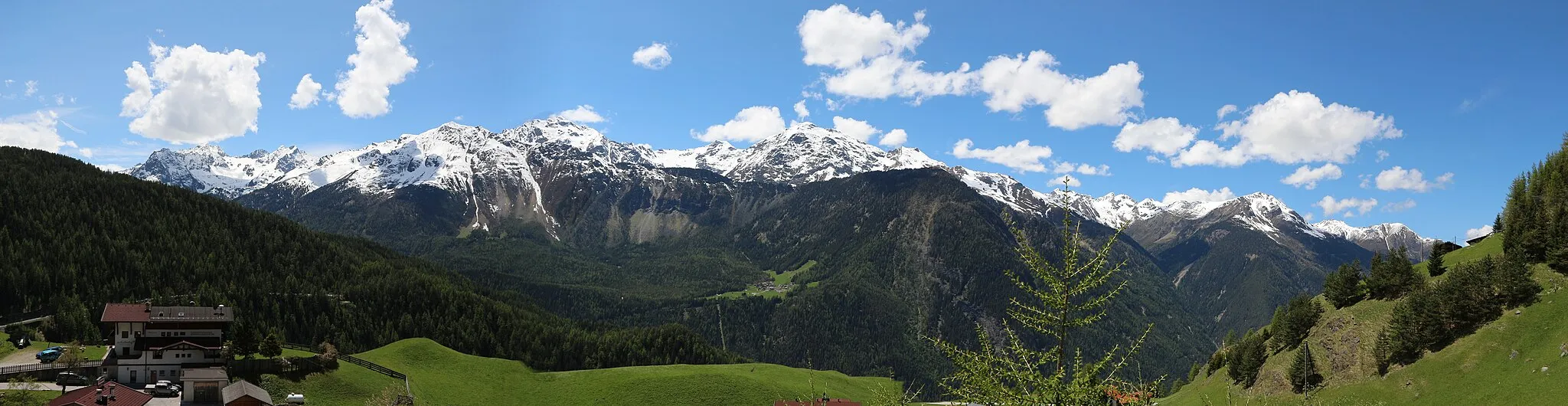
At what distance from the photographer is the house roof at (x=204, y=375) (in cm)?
8781

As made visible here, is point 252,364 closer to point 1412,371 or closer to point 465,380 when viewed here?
point 465,380

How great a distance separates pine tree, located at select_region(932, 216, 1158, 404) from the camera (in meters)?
19.3

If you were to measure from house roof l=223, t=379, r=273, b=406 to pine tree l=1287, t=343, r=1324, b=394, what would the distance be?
115383mm

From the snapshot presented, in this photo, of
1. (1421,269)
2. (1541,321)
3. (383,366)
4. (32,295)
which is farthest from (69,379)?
(1421,269)

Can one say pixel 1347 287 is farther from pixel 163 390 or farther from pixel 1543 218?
pixel 163 390

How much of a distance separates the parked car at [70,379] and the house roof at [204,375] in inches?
429

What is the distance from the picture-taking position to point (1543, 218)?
83.7 metres

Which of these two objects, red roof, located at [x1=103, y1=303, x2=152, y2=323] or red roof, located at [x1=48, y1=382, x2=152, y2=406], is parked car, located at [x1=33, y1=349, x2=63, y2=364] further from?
red roof, located at [x1=48, y1=382, x2=152, y2=406]

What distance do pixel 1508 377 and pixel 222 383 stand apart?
13053 cm

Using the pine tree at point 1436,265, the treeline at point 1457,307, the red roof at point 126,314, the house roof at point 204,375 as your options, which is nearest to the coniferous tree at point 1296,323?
the pine tree at point 1436,265

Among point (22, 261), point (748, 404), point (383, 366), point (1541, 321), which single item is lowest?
point (748, 404)

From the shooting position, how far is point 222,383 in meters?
88.3

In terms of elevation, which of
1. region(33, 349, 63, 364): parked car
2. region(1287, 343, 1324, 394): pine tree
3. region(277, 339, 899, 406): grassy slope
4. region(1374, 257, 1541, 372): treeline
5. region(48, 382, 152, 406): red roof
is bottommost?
region(277, 339, 899, 406): grassy slope

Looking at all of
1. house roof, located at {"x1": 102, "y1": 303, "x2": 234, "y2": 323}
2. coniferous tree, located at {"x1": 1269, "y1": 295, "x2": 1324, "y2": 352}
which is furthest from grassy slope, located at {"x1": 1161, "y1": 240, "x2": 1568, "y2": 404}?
house roof, located at {"x1": 102, "y1": 303, "x2": 234, "y2": 323}
